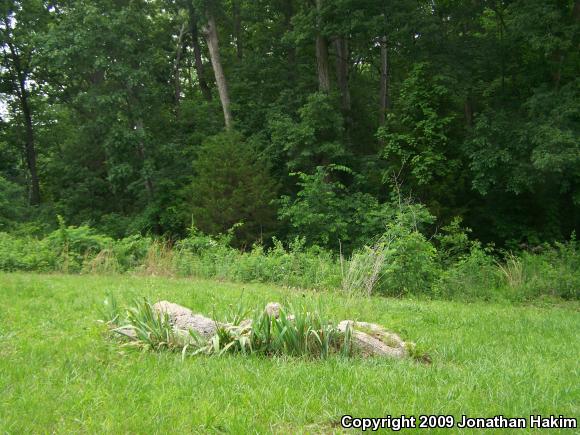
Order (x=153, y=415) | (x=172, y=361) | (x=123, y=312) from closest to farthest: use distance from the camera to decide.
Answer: (x=153, y=415)
(x=172, y=361)
(x=123, y=312)

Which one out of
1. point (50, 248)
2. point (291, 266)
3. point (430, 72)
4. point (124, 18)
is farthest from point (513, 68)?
point (50, 248)

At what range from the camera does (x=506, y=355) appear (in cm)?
502

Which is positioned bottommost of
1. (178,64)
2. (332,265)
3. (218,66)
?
(332,265)

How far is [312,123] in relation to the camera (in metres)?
18.8

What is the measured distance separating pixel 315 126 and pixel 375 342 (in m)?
14.9

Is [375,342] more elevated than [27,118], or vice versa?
[27,118]

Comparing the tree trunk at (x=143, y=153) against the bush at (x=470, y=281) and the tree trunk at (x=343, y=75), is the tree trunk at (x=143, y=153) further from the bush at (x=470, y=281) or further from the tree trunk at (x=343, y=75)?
the bush at (x=470, y=281)

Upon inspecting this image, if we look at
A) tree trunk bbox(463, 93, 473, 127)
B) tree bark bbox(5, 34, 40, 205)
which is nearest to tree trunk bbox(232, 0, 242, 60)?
tree bark bbox(5, 34, 40, 205)

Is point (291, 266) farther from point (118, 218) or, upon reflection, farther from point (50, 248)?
point (118, 218)

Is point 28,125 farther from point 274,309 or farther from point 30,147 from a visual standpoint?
point 274,309

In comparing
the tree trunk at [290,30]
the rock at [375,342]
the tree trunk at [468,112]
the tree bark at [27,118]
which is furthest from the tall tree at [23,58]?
the rock at [375,342]

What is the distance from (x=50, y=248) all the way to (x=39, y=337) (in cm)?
790

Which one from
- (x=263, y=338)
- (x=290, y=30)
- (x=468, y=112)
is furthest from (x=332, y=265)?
(x=290, y=30)

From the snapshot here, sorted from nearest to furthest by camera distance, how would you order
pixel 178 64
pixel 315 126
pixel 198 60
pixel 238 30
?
pixel 315 126 → pixel 178 64 → pixel 198 60 → pixel 238 30
